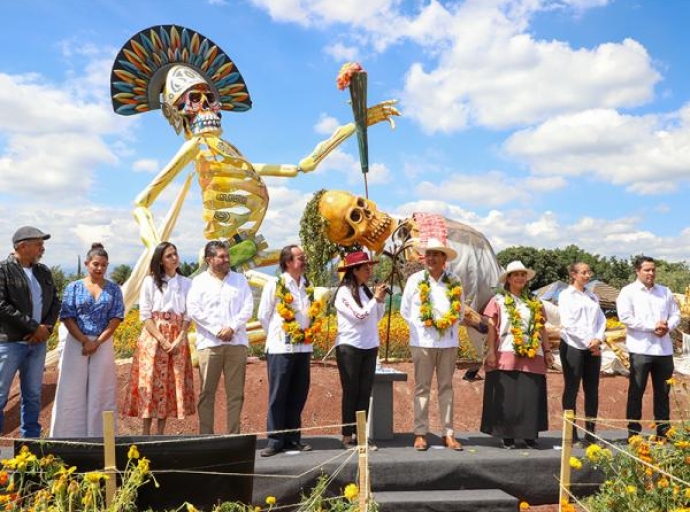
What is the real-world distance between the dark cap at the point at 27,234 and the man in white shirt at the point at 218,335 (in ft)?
4.09

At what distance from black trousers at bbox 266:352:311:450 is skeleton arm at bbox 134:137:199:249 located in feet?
11.6

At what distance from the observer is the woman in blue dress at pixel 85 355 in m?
4.96

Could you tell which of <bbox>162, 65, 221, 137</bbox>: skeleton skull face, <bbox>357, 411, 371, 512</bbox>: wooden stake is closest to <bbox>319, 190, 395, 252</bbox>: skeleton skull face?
<bbox>162, 65, 221, 137</bbox>: skeleton skull face

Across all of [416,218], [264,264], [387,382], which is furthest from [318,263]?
[387,382]

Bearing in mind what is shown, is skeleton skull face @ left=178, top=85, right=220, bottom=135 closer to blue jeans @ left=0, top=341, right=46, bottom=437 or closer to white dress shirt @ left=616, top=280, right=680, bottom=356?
blue jeans @ left=0, top=341, right=46, bottom=437

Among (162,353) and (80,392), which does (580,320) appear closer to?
(162,353)

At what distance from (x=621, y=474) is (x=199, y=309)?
3.19 meters

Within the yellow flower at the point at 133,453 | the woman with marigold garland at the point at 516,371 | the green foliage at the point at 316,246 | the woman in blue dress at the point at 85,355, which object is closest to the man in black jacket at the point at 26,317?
the woman in blue dress at the point at 85,355

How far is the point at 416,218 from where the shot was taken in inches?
291

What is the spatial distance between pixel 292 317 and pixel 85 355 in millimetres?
1626

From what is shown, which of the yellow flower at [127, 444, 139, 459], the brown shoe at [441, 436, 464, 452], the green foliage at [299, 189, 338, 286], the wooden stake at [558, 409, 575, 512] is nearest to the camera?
the yellow flower at [127, 444, 139, 459]

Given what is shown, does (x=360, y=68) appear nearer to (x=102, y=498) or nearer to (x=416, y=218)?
(x=416, y=218)

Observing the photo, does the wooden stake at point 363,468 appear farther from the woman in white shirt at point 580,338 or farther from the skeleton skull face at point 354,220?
the skeleton skull face at point 354,220

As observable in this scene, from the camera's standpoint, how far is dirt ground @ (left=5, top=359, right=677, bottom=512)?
281 inches
